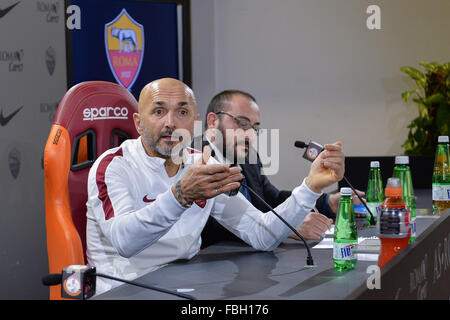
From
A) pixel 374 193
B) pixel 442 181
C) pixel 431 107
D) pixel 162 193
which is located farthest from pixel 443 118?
pixel 162 193

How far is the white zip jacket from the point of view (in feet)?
5.62

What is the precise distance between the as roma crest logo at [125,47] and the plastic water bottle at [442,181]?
88.0 inches

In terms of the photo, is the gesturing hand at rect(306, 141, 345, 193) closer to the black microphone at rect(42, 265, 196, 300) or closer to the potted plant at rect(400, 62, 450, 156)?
the black microphone at rect(42, 265, 196, 300)

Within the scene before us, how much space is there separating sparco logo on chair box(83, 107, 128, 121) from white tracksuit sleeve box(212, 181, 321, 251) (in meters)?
0.48

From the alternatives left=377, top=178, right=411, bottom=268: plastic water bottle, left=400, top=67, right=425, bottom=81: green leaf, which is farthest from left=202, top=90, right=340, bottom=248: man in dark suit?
left=400, top=67, right=425, bottom=81: green leaf

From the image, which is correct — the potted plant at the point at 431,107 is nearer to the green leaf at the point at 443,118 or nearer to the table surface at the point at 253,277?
the green leaf at the point at 443,118

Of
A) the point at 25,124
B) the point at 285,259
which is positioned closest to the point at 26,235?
the point at 25,124

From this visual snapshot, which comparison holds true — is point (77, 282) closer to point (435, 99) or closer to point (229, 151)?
point (229, 151)

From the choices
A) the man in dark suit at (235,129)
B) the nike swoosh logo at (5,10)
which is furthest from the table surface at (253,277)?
the nike swoosh logo at (5,10)

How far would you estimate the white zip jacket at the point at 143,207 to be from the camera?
1714 mm

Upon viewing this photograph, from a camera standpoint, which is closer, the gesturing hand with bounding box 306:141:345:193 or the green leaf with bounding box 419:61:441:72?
the gesturing hand with bounding box 306:141:345:193

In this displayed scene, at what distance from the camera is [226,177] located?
1.46 meters

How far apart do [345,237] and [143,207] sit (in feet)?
1.90

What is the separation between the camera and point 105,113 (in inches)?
82.6
